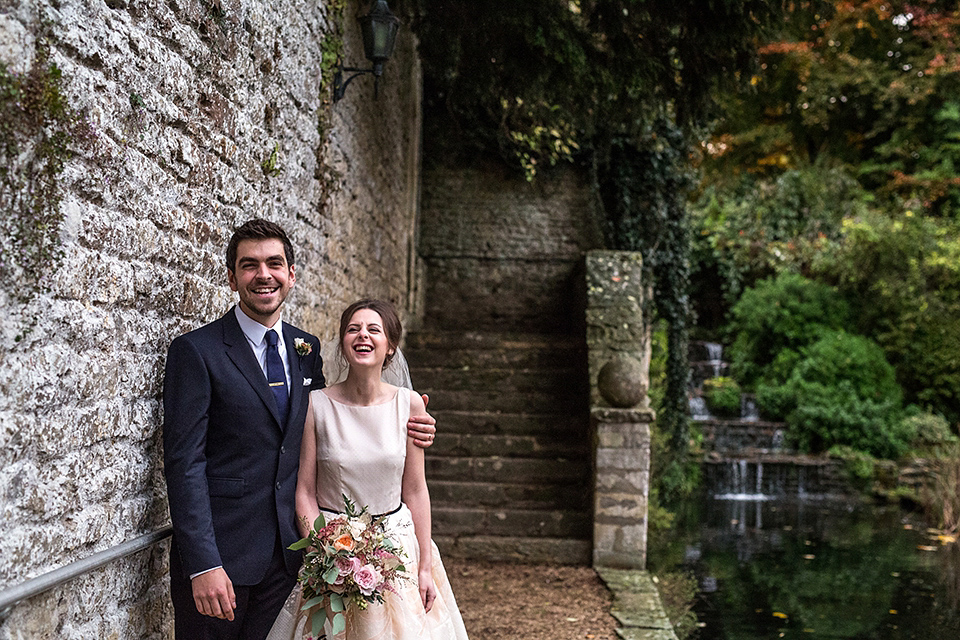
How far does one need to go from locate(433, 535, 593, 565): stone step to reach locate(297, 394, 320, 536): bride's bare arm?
140 inches

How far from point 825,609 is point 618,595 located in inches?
62.4

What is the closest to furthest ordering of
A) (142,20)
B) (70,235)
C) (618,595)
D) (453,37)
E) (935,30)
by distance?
(70,235), (142,20), (618,595), (453,37), (935,30)

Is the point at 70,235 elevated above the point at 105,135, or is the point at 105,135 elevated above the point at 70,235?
the point at 105,135

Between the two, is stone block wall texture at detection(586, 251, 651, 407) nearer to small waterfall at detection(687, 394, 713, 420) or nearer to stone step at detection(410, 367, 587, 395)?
stone step at detection(410, 367, 587, 395)

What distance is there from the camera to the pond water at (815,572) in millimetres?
5348

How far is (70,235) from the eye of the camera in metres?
2.16

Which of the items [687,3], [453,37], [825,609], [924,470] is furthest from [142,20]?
[924,470]

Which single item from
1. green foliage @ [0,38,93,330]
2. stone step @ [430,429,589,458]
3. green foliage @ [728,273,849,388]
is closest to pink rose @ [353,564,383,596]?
green foliage @ [0,38,93,330]

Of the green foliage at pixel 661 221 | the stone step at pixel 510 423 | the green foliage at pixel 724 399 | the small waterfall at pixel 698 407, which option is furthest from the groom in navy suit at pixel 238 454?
the green foliage at pixel 724 399

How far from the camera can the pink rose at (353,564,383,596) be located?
2.38 meters

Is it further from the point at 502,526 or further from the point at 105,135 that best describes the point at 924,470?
the point at 105,135

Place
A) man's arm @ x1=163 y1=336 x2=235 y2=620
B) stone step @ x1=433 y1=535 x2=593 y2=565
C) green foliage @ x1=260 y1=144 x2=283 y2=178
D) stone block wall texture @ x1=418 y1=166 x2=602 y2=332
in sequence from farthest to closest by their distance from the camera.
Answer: stone block wall texture @ x1=418 y1=166 x2=602 y2=332, stone step @ x1=433 y1=535 x2=593 y2=565, green foliage @ x1=260 y1=144 x2=283 y2=178, man's arm @ x1=163 y1=336 x2=235 y2=620

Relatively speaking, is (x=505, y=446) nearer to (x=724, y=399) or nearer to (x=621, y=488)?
(x=621, y=488)

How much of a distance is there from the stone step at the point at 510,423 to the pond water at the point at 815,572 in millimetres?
1262
